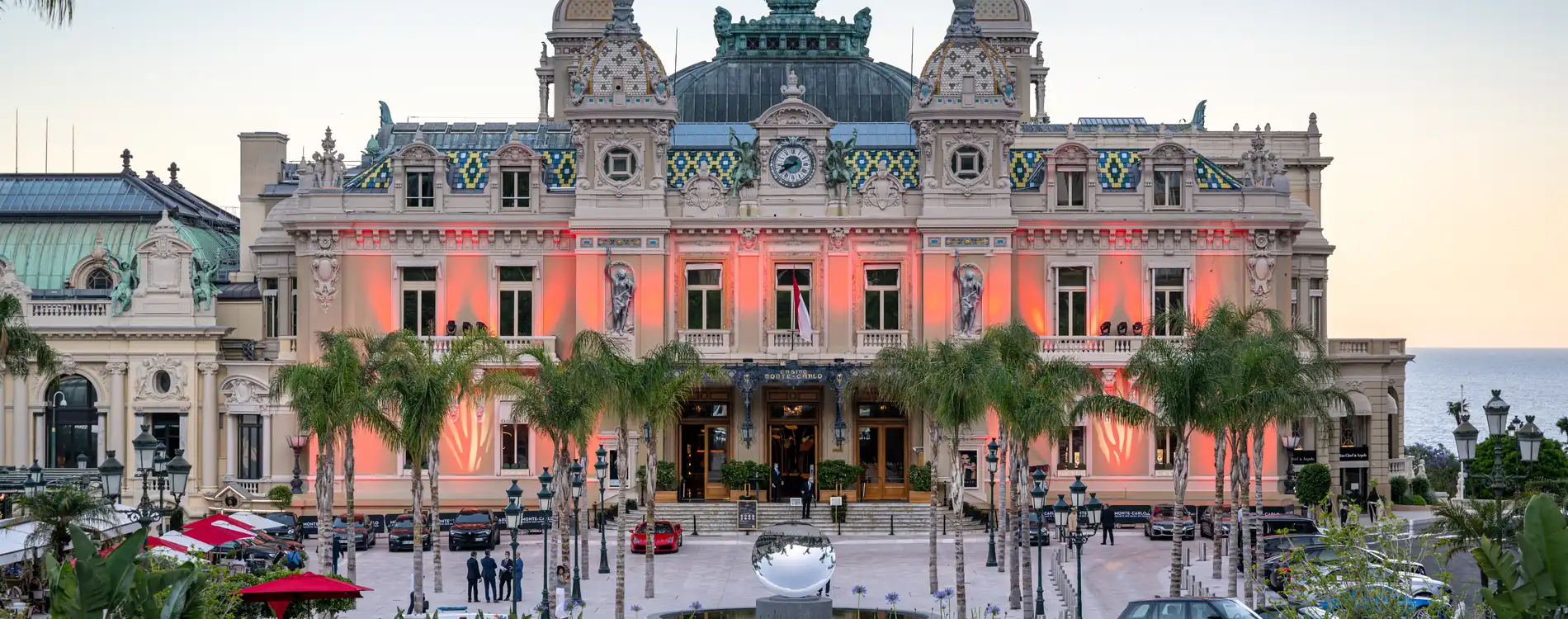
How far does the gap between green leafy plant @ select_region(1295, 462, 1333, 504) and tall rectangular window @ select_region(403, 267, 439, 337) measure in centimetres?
3314

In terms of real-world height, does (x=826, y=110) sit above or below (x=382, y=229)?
above

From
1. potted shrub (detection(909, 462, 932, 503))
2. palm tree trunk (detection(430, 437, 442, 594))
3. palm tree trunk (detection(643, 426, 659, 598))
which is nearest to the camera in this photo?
palm tree trunk (detection(643, 426, 659, 598))

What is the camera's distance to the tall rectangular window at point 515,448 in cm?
8056

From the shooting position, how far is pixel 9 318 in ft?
200

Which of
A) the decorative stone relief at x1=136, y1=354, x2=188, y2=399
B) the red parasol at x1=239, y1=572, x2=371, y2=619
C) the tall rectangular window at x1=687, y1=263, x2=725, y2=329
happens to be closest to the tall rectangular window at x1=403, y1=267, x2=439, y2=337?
the decorative stone relief at x1=136, y1=354, x2=188, y2=399

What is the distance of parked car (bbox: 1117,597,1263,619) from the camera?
4450cm

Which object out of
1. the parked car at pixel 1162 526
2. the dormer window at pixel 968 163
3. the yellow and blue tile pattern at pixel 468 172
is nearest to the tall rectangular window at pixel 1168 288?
the dormer window at pixel 968 163

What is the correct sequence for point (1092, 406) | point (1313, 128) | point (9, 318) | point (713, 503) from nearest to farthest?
point (1092, 406)
point (9, 318)
point (713, 503)
point (1313, 128)

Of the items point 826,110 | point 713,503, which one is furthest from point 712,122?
point 713,503

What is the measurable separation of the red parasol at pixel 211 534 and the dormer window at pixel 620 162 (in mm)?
25310

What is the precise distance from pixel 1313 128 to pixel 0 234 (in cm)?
5598

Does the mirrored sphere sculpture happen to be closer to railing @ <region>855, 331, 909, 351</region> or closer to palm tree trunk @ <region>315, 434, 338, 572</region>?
palm tree trunk @ <region>315, 434, 338, 572</region>

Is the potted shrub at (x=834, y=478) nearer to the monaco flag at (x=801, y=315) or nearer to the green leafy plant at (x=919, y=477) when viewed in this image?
the green leafy plant at (x=919, y=477)

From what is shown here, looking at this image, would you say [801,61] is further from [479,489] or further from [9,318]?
[9,318]
